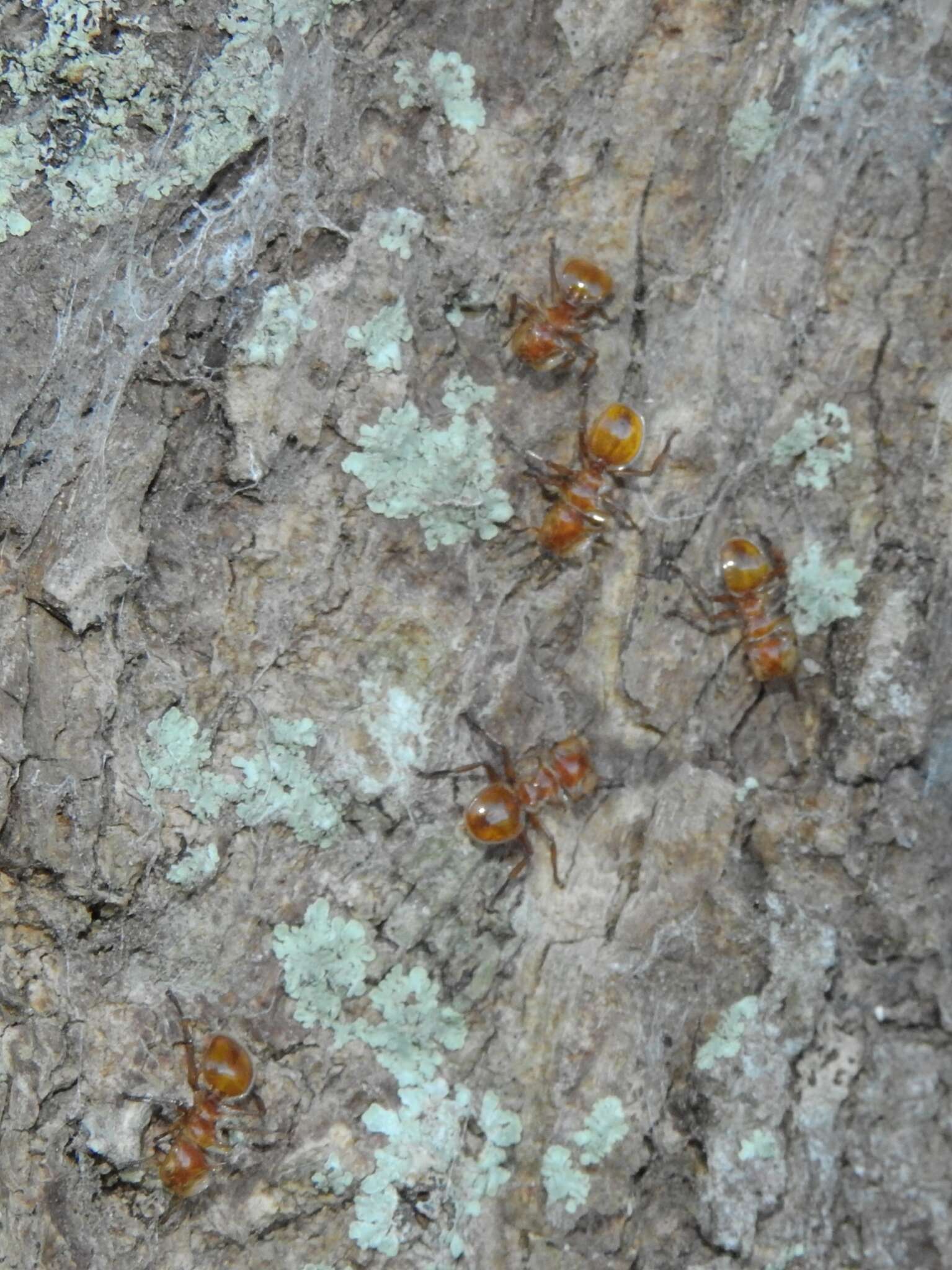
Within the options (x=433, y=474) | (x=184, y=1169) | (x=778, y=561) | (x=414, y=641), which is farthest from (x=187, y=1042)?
(x=778, y=561)

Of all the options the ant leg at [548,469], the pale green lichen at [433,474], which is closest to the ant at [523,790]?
the pale green lichen at [433,474]

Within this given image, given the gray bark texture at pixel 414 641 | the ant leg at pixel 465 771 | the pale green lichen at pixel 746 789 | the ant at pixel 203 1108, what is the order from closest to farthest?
the ant at pixel 203 1108, the gray bark texture at pixel 414 641, the ant leg at pixel 465 771, the pale green lichen at pixel 746 789

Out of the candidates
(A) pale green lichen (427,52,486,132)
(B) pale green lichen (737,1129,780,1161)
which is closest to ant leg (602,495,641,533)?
(A) pale green lichen (427,52,486,132)

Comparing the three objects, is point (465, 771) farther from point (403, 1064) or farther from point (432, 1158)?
point (432, 1158)

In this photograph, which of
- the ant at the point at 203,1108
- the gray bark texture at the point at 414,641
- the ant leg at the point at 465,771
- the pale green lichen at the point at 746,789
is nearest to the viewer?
the ant at the point at 203,1108

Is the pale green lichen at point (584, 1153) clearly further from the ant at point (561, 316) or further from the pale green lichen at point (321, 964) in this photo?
the ant at point (561, 316)

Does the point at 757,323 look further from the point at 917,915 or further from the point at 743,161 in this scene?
the point at 917,915
